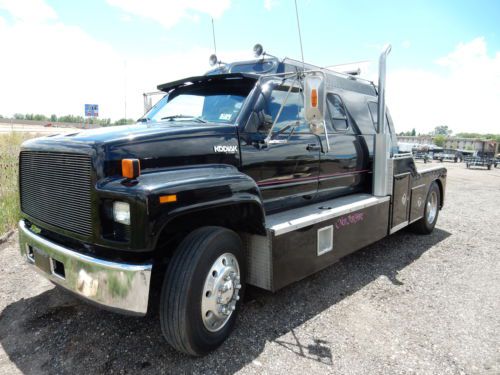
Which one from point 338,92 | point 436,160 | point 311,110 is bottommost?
point 436,160

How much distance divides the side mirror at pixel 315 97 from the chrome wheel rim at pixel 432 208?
4.13m

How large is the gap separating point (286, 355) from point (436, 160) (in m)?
36.8

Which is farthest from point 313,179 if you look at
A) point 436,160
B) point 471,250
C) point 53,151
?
point 436,160

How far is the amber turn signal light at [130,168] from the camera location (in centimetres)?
244

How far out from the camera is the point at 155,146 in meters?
2.71

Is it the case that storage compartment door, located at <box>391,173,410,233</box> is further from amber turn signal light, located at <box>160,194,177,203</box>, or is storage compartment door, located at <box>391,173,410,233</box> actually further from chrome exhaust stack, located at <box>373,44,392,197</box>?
amber turn signal light, located at <box>160,194,177,203</box>

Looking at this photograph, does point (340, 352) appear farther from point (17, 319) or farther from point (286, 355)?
point (17, 319)

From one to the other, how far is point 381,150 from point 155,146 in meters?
3.26

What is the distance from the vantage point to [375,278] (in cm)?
445

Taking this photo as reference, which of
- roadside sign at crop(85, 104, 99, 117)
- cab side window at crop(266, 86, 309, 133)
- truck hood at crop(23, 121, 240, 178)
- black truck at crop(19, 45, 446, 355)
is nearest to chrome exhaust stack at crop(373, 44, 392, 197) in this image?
black truck at crop(19, 45, 446, 355)

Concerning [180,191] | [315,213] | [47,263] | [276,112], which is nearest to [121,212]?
[180,191]

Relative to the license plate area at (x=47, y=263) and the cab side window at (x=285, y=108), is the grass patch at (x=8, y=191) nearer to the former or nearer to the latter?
the license plate area at (x=47, y=263)

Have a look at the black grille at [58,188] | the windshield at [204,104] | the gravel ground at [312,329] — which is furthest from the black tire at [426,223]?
the black grille at [58,188]

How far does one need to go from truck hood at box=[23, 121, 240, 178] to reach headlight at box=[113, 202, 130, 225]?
25 centimetres
